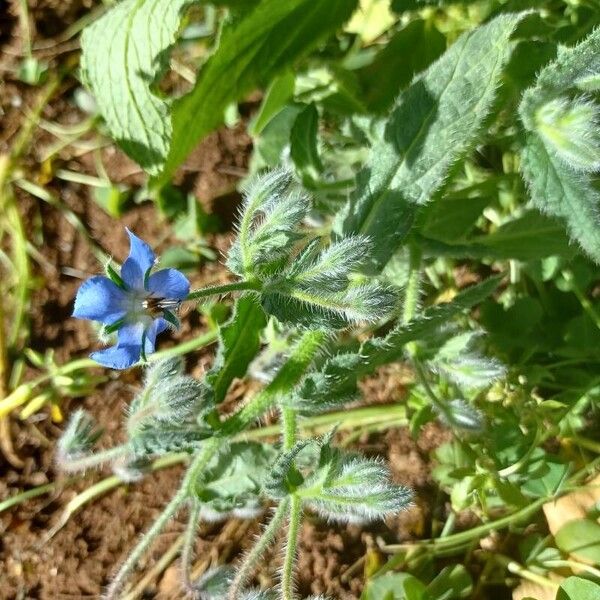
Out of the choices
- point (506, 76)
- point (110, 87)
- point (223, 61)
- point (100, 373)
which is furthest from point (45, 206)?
point (506, 76)

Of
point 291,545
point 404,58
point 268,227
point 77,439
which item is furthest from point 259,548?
point 404,58

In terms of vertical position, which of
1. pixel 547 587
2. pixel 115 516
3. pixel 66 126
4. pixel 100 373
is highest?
pixel 66 126

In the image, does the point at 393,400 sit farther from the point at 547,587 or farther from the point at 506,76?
the point at 506,76

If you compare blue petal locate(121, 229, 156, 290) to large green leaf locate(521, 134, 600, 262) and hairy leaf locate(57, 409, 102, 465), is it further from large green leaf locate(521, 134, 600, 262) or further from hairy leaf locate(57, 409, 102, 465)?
large green leaf locate(521, 134, 600, 262)

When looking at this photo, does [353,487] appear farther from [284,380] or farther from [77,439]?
[77,439]

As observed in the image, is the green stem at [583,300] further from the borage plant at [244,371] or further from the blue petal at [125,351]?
the blue petal at [125,351]

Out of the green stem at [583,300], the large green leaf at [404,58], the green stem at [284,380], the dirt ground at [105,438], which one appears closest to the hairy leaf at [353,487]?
the green stem at [284,380]
